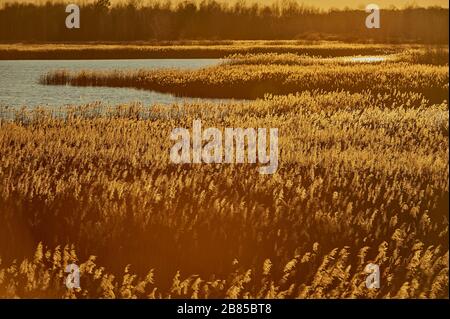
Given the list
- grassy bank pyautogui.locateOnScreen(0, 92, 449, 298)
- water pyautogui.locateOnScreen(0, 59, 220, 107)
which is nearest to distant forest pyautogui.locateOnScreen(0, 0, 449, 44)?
water pyautogui.locateOnScreen(0, 59, 220, 107)

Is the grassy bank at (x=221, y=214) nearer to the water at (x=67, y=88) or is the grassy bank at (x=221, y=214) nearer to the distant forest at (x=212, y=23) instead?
the water at (x=67, y=88)

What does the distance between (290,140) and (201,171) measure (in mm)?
1702

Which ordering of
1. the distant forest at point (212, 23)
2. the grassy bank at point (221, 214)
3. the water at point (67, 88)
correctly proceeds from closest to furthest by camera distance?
1. the grassy bank at point (221, 214)
2. the distant forest at point (212, 23)
3. the water at point (67, 88)

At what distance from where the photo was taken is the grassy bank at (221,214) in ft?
23.8

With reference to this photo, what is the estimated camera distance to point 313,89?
13102mm

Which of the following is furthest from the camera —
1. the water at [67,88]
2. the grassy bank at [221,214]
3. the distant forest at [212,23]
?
the water at [67,88]

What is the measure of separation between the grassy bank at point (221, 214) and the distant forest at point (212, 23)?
1367 mm

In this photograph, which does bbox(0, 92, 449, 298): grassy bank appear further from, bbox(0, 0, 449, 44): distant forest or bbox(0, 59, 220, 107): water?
bbox(0, 0, 449, 44): distant forest

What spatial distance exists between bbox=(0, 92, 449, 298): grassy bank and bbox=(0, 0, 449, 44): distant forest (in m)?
1.37

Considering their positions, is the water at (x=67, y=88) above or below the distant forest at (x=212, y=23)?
below

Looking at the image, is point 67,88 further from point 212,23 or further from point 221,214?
point 221,214

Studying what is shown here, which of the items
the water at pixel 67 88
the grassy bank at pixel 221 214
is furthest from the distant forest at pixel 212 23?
the grassy bank at pixel 221 214

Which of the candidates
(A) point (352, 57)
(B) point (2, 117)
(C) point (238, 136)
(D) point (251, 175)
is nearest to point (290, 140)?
(C) point (238, 136)
